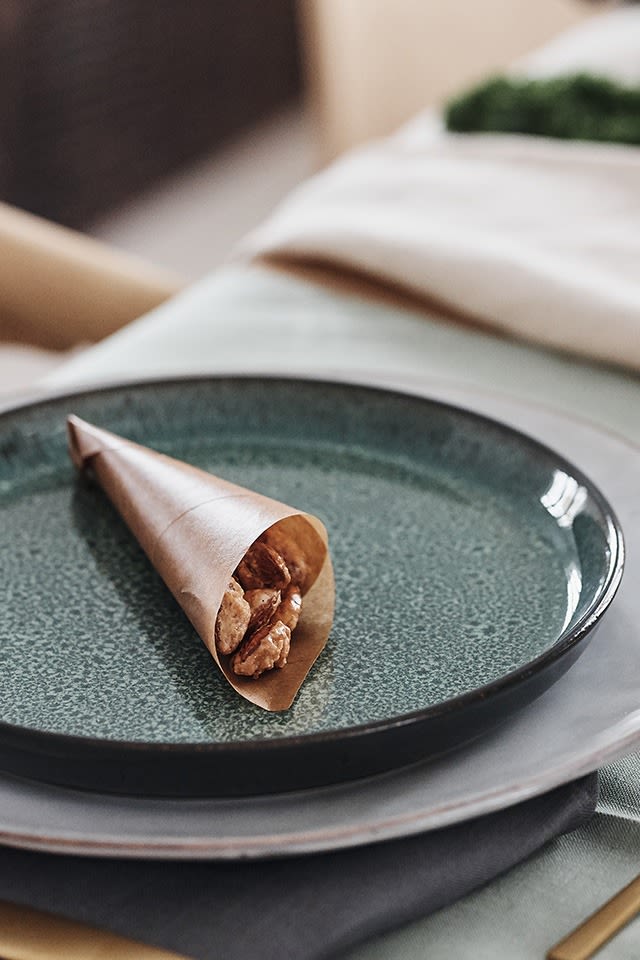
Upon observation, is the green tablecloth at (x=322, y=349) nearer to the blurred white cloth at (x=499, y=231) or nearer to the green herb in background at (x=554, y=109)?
the blurred white cloth at (x=499, y=231)

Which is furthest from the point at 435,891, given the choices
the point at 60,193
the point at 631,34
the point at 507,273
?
the point at 60,193

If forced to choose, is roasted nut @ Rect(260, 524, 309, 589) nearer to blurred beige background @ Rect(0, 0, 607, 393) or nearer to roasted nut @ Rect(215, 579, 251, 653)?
roasted nut @ Rect(215, 579, 251, 653)

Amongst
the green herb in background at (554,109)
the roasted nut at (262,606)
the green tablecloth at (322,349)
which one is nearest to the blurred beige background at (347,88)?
the green herb in background at (554,109)

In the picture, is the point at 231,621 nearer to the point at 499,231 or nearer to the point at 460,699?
the point at 460,699

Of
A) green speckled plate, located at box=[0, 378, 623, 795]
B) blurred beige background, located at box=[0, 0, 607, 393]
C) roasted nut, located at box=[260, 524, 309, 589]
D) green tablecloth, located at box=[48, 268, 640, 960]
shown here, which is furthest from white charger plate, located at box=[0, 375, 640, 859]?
blurred beige background, located at box=[0, 0, 607, 393]

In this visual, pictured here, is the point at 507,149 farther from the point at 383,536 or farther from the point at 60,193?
the point at 60,193
